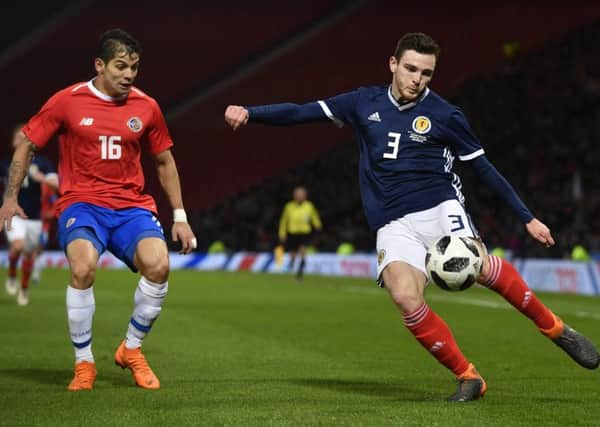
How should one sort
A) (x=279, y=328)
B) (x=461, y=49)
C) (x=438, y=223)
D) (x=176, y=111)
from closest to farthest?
1. (x=438, y=223)
2. (x=279, y=328)
3. (x=461, y=49)
4. (x=176, y=111)

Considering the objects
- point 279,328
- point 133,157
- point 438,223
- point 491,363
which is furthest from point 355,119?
point 279,328

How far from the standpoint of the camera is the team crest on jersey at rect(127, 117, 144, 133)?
24.7 ft

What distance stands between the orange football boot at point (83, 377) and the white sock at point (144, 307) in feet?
1.27

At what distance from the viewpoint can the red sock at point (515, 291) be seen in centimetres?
697

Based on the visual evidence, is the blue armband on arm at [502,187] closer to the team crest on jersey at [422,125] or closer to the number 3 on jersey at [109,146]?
the team crest on jersey at [422,125]

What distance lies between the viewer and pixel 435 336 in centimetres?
687

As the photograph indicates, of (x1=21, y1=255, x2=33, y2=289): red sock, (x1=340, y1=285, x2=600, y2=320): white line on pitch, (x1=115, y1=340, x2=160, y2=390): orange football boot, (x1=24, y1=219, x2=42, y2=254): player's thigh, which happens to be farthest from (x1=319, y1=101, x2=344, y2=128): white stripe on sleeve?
(x1=24, y1=219, x2=42, y2=254): player's thigh

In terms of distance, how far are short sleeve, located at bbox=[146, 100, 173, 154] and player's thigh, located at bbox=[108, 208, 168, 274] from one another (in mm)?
449

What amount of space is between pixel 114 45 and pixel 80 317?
5.83ft

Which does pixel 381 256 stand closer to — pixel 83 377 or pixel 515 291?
pixel 515 291

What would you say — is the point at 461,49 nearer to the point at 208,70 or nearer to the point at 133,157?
the point at 208,70

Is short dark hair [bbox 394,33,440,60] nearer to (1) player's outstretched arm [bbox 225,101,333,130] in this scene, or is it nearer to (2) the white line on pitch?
(1) player's outstretched arm [bbox 225,101,333,130]

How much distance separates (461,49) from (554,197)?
15.9 feet

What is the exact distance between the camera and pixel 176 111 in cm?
3167
